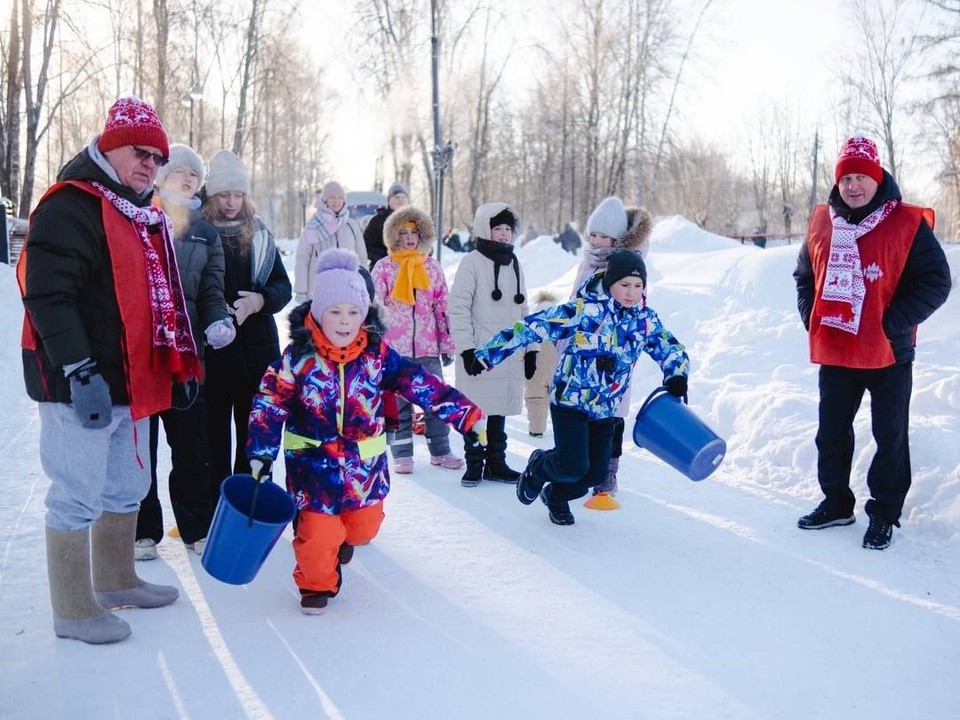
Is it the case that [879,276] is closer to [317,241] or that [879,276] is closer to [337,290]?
[337,290]

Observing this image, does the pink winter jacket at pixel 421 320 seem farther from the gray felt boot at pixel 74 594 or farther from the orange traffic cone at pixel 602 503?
the gray felt boot at pixel 74 594

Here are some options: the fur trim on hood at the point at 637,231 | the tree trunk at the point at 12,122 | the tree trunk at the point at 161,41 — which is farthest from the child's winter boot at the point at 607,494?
the tree trunk at the point at 161,41

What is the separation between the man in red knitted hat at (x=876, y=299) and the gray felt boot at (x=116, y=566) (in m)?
3.04

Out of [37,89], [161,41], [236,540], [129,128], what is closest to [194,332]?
[129,128]

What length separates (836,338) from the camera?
14.0 ft

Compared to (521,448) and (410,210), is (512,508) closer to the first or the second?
(521,448)

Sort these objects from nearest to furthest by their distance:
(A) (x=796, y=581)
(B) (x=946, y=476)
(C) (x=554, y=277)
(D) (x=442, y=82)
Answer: (A) (x=796, y=581) < (B) (x=946, y=476) < (C) (x=554, y=277) < (D) (x=442, y=82)

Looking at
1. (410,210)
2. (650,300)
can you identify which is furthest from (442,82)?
(410,210)

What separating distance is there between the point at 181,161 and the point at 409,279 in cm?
211

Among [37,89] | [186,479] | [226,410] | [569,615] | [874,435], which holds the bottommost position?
[569,615]

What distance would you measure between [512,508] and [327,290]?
1.84 metres

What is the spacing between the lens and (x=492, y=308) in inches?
216

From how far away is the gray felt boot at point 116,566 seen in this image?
3.26 metres

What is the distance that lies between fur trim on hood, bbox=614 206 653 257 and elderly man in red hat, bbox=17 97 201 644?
259 cm
